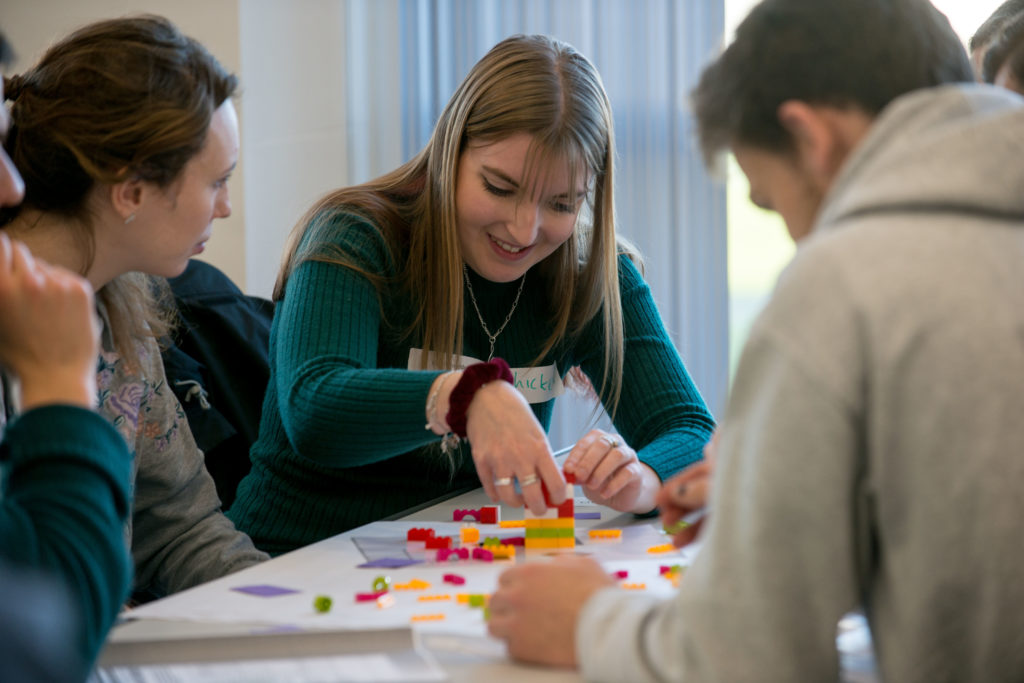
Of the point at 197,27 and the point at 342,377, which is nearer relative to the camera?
the point at 342,377

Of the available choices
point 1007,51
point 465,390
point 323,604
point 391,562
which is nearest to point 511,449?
point 465,390

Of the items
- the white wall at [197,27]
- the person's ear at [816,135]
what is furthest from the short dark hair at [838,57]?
the white wall at [197,27]

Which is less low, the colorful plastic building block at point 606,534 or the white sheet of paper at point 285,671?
the white sheet of paper at point 285,671

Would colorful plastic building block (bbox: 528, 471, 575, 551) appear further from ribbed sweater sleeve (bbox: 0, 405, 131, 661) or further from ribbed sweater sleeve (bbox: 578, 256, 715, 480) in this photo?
ribbed sweater sleeve (bbox: 0, 405, 131, 661)

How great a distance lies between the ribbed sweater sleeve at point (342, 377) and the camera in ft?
4.50

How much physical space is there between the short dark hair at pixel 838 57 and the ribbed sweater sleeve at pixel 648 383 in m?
0.91

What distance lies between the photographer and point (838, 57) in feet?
2.51

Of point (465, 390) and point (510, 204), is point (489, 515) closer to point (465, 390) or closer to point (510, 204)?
point (465, 390)

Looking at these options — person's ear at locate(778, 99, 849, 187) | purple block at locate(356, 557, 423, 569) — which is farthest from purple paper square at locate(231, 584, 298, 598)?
person's ear at locate(778, 99, 849, 187)

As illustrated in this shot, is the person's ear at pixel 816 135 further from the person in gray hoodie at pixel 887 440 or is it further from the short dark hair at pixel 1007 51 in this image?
the short dark hair at pixel 1007 51

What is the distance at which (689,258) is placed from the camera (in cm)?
358

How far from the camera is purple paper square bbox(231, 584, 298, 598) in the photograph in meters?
1.07

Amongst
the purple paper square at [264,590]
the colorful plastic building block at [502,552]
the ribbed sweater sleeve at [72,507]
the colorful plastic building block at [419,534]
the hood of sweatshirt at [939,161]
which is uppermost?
the hood of sweatshirt at [939,161]

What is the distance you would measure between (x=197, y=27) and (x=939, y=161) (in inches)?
118
